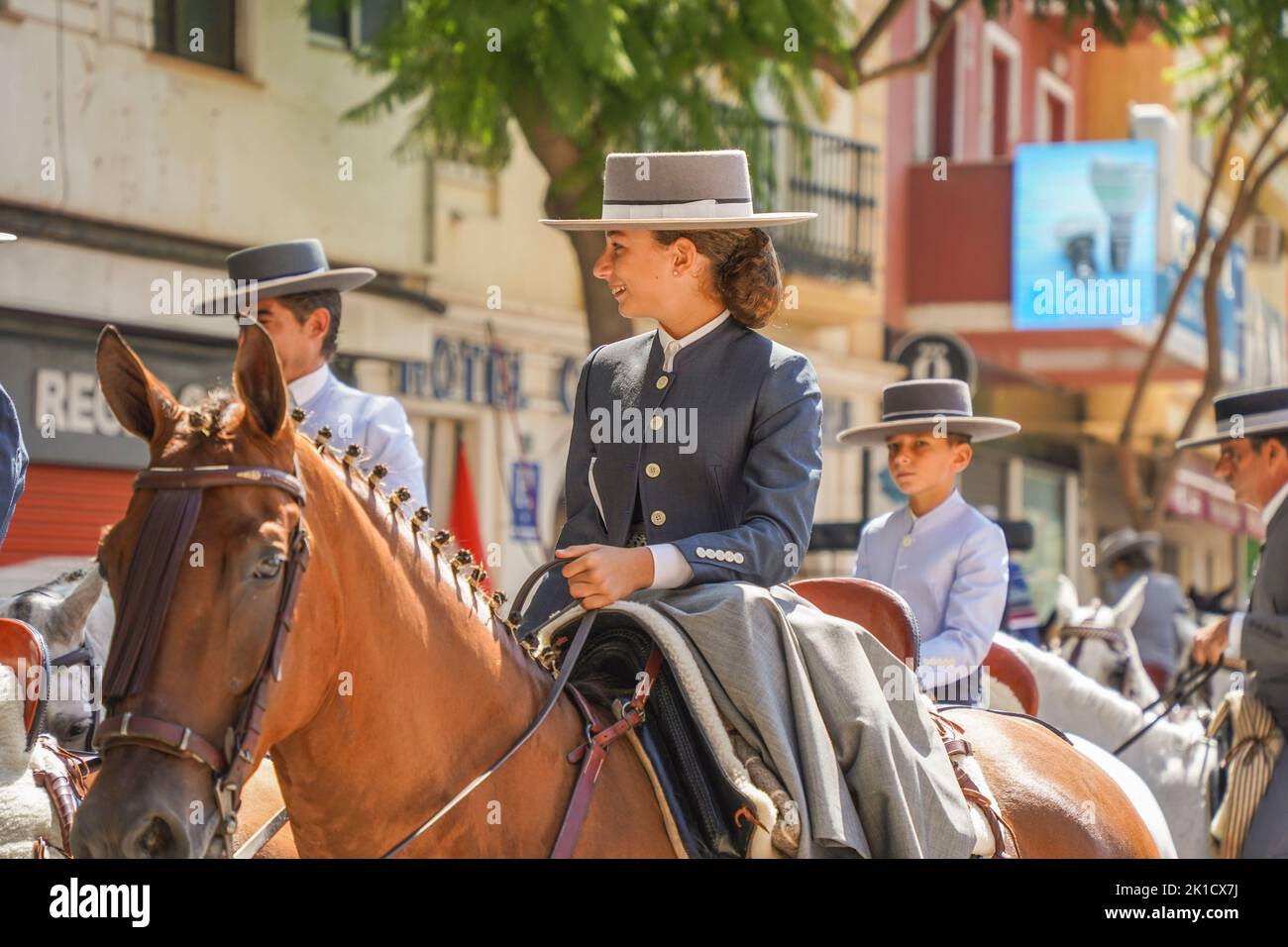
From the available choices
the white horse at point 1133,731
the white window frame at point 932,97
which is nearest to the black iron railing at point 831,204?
the white window frame at point 932,97

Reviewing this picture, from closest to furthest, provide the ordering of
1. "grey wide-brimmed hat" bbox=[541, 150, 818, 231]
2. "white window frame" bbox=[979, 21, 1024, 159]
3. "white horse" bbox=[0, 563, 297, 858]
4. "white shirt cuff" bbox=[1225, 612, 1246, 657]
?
"grey wide-brimmed hat" bbox=[541, 150, 818, 231], "white horse" bbox=[0, 563, 297, 858], "white shirt cuff" bbox=[1225, 612, 1246, 657], "white window frame" bbox=[979, 21, 1024, 159]

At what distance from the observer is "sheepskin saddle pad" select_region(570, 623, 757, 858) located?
3.53 metres

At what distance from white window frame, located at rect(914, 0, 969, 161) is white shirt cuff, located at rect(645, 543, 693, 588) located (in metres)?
19.6

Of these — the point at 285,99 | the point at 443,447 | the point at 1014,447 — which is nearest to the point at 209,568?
the point at 285,99

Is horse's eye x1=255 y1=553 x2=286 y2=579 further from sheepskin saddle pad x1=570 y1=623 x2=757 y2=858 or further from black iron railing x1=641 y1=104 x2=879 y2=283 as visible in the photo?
black iron railing x1=641 y1=104 x2=879 y2=283

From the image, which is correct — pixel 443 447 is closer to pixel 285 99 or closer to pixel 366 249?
pixel 366 249

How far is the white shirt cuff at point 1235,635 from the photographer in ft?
19.9

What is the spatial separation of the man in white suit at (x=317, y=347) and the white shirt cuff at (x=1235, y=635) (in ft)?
8.67

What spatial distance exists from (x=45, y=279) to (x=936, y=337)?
5.89m

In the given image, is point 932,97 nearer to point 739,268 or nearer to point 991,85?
point 991,85

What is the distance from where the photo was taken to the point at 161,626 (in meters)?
2.85

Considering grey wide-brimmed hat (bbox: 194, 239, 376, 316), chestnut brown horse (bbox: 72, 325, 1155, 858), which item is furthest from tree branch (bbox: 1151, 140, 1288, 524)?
chestnut brown horse (bbox: 72, 325, 1155, 858)

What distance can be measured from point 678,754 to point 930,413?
3255mm

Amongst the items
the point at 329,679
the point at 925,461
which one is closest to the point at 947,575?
the point at 925,461
